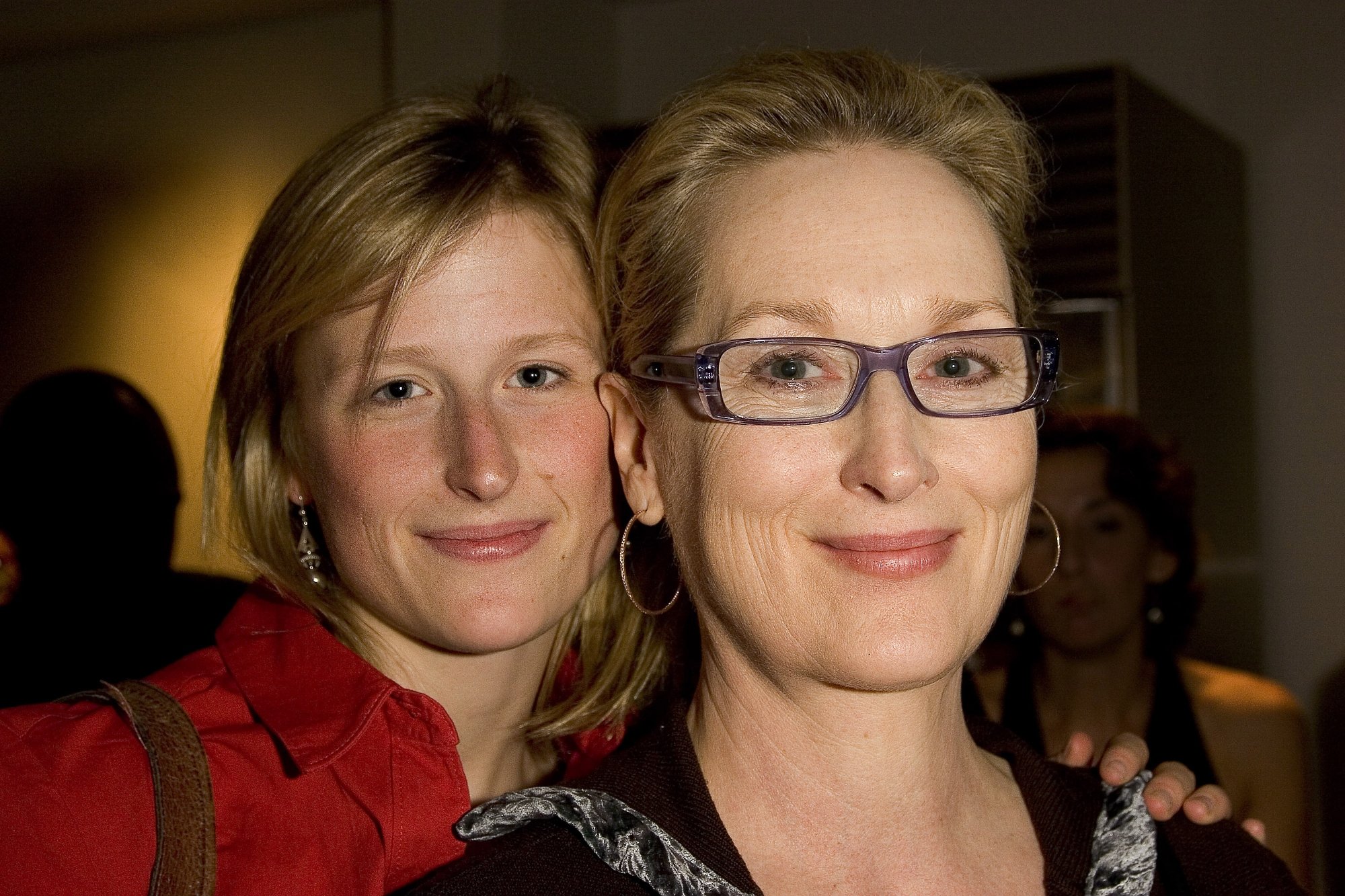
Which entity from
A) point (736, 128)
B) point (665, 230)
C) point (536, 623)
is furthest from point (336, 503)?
point (736, 128)

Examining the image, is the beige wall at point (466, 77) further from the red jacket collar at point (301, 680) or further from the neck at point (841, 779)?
the neck at point (841, 779)

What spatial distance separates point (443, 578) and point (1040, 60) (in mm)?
3614

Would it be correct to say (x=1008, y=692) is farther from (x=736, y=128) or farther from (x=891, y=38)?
(x=891, y=38)

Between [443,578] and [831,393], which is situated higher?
[831,393]

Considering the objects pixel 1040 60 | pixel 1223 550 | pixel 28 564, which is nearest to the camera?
pixel 28 564

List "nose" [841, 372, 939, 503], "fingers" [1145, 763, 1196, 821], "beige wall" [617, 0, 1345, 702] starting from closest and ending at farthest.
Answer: "nose" [841, 372, 939, 503], "fingers" [1145, 763, 1196, 821], "beige wall" [617, 0, 1345, 702]

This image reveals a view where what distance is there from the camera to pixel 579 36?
4.78m

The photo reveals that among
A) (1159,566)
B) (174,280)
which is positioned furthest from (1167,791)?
(174,280)

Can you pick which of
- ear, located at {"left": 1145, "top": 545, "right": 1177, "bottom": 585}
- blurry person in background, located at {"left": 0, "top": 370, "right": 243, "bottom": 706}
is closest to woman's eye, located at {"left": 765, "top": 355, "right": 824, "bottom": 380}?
blurry person in background, located at {"left": 0, "top": 370, "right": 243, "bottom": 706}

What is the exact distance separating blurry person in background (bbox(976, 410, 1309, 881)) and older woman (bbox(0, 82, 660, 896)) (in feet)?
5.49

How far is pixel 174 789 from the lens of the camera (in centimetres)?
158

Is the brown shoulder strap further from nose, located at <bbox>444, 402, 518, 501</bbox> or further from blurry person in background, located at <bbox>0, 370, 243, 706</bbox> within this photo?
blurry person in background, located at <bbox>0, 370, 243, 706</bbox>

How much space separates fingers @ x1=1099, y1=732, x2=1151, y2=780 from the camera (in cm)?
167

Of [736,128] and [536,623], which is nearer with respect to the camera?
[736,128]
